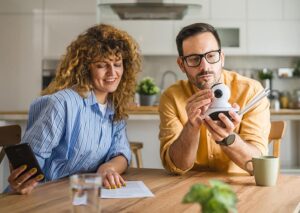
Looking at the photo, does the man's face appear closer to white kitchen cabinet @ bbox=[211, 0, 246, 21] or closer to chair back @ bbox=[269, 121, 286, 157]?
chair back @ bbox=[269, 121, 286, 157]

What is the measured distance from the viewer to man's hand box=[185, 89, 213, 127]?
127cm

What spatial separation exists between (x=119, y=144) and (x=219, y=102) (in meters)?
0.49

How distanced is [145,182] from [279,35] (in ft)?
11.6

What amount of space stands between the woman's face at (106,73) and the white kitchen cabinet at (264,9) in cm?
318

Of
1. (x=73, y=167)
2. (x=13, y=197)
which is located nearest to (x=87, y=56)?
(x=73, y=167)

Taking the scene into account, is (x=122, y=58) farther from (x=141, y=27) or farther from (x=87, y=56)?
(x=141, y=27)

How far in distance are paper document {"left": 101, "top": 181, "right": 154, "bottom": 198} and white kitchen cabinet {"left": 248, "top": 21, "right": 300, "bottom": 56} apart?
137 inches

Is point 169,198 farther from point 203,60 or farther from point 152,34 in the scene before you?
point 152,34

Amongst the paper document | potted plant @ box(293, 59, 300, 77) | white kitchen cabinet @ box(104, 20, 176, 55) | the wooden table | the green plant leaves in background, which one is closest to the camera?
the wooden table

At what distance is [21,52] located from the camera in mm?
4270

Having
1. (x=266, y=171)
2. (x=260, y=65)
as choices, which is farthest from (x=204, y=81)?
(x=260, y=65)

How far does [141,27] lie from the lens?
14.3ft

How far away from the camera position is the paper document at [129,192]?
3.55 ft

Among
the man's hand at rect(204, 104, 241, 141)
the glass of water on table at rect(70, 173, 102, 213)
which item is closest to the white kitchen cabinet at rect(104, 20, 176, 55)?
the man's hand at rect(204, 104, 241, 141)
